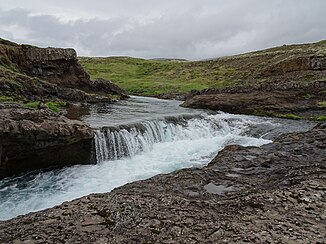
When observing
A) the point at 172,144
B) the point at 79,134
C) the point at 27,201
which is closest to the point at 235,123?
the point at 172,144

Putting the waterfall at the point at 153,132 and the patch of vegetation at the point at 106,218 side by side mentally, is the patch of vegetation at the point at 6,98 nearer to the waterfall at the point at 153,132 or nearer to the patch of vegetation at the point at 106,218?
the waterfall at the point at 153,132

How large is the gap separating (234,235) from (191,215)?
3.48ft

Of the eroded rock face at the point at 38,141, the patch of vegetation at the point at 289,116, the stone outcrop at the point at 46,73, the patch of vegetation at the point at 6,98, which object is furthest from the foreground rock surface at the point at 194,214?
the stone outcrop at the point at 46,73

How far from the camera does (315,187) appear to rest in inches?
286

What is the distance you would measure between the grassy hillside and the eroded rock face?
32307 mm

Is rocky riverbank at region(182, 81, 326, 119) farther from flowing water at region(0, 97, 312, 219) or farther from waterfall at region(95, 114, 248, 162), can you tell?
waterfall at region(95, 114, 248, 162)

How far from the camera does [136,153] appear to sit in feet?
60.6

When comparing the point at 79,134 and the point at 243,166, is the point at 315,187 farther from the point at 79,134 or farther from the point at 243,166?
the point at 79,134

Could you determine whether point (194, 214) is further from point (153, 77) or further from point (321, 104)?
point (153, 77)

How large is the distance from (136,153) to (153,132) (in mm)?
2866

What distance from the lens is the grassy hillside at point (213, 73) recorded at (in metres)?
47.9

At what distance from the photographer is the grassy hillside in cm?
4786

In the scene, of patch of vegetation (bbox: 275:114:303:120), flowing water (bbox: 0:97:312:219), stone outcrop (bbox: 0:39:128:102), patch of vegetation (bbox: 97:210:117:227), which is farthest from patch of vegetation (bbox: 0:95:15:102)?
patch of vegetation (bbox: 275:114:303:120)

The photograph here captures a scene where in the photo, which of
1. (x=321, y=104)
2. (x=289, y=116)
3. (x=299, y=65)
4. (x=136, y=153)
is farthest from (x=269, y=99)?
(x=136, y=153)
